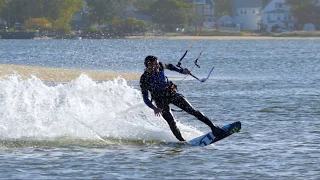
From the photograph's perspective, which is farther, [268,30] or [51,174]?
[268,30]

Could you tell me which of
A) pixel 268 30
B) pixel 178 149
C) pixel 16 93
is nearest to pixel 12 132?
pixel 16 93

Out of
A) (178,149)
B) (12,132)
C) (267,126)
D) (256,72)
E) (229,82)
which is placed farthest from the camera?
(256,72)

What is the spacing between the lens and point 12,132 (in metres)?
20.1

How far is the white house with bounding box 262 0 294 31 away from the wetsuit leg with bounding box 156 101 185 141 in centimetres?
16597

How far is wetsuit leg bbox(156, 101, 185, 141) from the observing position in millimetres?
18641

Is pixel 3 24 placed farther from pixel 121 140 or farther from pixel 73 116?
pixel 121 140

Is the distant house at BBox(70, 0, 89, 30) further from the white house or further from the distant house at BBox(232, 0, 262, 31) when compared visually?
the white house

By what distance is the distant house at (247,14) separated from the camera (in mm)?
189250

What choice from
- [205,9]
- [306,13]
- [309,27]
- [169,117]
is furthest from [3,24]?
[169,117]

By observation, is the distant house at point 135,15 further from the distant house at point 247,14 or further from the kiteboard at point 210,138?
the kiteboard at point 210,138

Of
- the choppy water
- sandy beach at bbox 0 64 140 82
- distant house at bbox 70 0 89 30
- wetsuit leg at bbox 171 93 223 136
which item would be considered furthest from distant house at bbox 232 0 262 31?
wetsuit leg at bbox 171 93 223 136

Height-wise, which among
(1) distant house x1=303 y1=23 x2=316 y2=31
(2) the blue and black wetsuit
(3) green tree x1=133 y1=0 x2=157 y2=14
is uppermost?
(3) green tree x1=133 y1=0 x2=157 y2=14

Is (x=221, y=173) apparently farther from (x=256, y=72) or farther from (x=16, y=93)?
(x=256, y=72)

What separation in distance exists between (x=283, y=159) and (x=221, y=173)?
1960 millimetres
